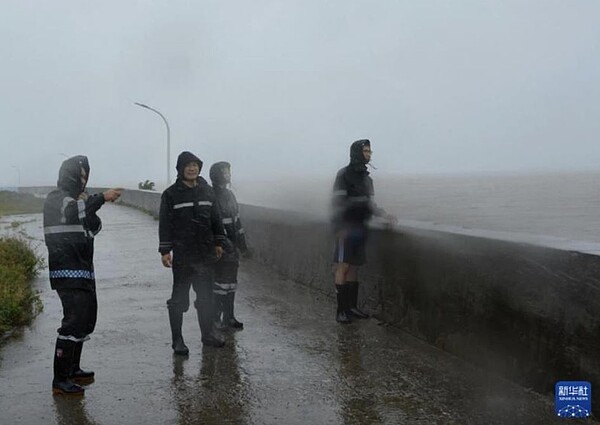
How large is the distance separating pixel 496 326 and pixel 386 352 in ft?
3.38

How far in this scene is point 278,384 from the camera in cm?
461

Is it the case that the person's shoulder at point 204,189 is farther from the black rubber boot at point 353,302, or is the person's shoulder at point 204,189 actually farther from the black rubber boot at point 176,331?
the black rubber boot at point 353,302

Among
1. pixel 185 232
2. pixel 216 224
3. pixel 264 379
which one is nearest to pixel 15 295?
pixel 185 232

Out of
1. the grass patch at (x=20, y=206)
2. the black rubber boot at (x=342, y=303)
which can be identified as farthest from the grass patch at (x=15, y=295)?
the grass patch at (x=20, y=206)

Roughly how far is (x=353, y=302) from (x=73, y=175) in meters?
3.30

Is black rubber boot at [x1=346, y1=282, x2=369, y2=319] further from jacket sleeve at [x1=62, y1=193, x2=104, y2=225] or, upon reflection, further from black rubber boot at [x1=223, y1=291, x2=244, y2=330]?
jacket sleeve at [x1=62, y1=193, x2=104, y2=225]

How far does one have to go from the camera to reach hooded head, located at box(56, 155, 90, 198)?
4.42m

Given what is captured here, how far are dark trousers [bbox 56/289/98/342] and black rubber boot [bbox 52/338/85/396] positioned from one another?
53 mm

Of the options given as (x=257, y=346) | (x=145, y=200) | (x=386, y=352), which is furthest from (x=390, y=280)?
(x=145, y=200)

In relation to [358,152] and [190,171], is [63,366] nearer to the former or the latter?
[190,171]

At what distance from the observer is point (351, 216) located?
6.30 metres

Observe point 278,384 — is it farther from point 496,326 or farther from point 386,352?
point 496,326

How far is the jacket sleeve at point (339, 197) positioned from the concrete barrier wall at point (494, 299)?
0.46 metres

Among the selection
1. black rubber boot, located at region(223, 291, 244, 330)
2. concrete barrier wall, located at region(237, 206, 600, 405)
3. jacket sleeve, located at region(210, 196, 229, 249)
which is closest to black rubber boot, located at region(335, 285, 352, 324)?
concrete barrier wall, located at region(237, 206, 600, 405)
